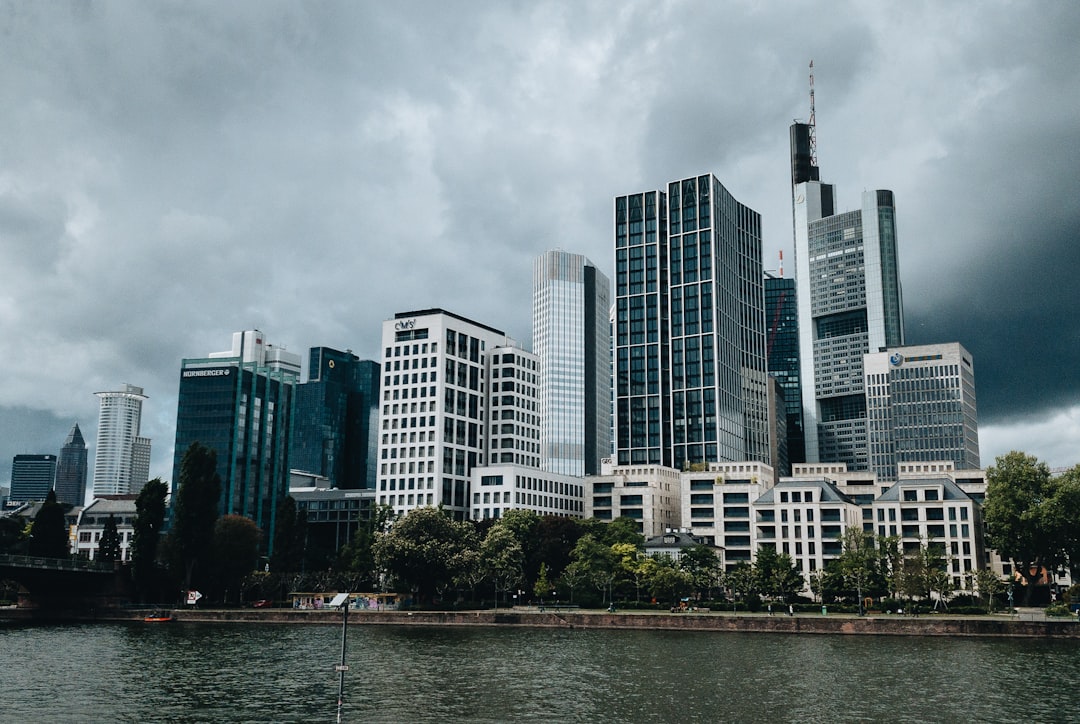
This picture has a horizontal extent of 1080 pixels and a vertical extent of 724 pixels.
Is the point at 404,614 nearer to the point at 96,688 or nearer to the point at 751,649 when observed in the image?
the point at 751,649

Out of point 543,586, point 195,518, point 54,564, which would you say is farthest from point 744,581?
point 54,564

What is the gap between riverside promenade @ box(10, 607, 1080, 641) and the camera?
421 ft

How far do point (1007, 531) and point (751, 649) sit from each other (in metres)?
83.7

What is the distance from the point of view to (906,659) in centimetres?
9962

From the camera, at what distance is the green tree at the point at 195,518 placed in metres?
178

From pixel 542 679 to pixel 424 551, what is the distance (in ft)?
270

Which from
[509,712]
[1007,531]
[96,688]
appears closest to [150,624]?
[96,688]

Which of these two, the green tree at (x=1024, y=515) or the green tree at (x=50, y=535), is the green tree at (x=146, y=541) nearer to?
the green tree at (x=50, y=535)

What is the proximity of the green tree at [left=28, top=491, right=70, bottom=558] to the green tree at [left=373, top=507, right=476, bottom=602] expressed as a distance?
225 ft

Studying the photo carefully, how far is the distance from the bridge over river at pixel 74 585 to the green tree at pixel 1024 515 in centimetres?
16290

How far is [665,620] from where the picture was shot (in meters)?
145

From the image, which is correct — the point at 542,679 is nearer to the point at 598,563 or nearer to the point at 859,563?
the point at 598,563

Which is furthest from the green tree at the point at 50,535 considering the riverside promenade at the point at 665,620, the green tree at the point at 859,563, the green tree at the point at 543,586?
the green tree at the point at 859,563

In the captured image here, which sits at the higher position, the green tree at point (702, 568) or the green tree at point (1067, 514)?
the green tree at point (1067, 514)
